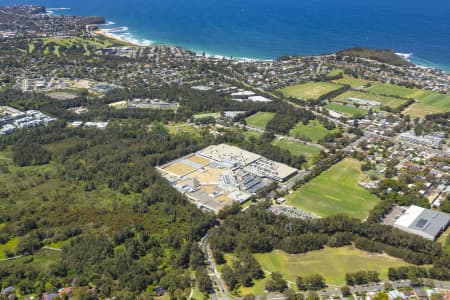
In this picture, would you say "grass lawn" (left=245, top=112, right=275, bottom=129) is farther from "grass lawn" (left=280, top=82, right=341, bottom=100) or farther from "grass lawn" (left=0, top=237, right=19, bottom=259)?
"grass lawn" (left=0, top=237, right=19, bottom=259)

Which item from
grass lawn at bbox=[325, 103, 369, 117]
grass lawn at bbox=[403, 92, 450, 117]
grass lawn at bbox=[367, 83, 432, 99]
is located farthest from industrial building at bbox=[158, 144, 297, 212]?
grass lawn at bbox=[367, 83, 432, 99]

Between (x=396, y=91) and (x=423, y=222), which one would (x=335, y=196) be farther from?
(x=396, y=91)

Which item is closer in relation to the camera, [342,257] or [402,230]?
[342,257]

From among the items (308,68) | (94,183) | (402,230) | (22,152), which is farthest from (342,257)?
Result: (308,68)

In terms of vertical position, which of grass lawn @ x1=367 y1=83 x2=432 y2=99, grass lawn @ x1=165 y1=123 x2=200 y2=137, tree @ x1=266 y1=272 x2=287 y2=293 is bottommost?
tree @ x1=266 y1=272 x2=287 y2=293

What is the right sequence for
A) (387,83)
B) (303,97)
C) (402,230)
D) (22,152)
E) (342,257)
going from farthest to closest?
(387,83), (303,97), (22,152), (402,230), (342,257)

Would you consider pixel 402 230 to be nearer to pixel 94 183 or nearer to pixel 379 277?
pixel 379 277

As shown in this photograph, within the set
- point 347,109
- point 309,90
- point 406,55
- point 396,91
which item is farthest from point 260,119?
point 406,55
